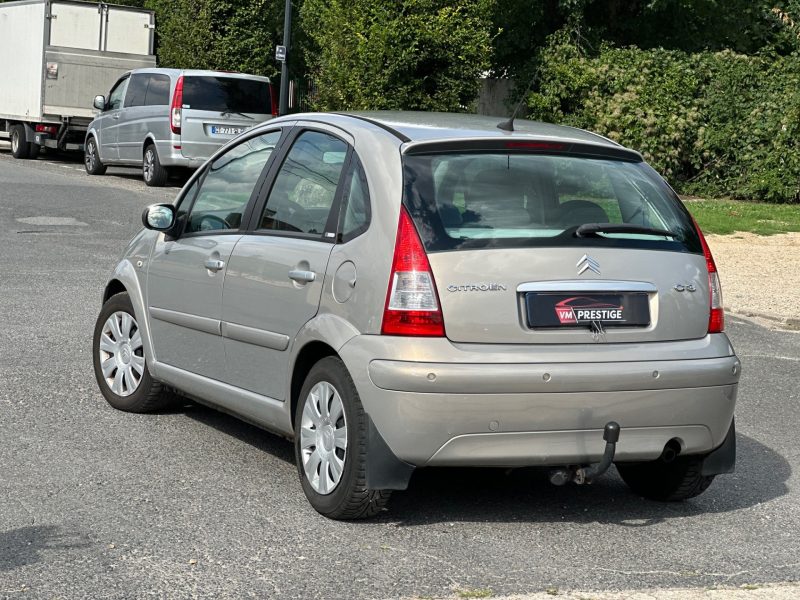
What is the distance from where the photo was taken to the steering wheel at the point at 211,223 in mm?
6660

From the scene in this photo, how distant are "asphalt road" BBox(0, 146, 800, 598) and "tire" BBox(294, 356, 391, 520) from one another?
0.10m

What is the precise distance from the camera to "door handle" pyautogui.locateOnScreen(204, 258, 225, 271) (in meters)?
6.41

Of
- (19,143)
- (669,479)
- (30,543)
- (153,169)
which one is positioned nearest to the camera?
(30,543)

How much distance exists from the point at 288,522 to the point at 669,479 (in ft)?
5.49

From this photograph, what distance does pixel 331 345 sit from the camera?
546 cm

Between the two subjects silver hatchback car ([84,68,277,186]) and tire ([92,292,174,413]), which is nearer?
tire ([92,292,174,413])

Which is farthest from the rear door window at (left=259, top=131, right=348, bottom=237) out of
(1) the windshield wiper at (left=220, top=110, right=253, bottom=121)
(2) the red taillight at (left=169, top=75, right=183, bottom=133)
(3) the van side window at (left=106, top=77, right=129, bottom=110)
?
(3) the van side window at (left=106, top=77, right=129, bottom=110)

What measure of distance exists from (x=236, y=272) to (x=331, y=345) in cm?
99

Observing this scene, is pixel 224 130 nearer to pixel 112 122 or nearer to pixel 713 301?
pixel 112 122

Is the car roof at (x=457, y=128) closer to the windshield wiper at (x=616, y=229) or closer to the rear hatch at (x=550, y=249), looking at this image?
the rear hatch at (x=550, y=249)

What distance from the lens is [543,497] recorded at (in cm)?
611

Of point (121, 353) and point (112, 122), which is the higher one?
point (112, 122)

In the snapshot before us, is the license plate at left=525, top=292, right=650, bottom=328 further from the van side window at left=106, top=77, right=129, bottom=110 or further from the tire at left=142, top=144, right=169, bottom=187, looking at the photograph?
the van side window at left=106, top=77, right=129, bottom=110

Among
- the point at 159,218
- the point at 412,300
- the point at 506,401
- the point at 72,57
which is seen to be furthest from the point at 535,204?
the point at 72,57
